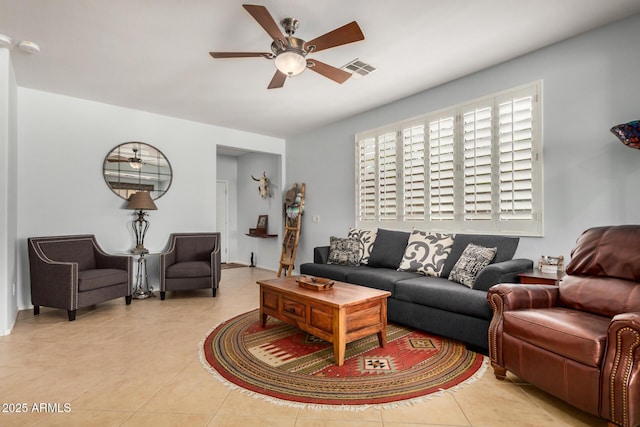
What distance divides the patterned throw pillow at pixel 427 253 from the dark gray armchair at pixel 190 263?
8.46 feet

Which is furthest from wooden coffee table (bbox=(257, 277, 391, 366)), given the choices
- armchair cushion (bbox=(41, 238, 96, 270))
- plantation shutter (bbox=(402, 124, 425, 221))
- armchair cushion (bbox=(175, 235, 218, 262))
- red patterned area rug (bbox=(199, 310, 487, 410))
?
armchair cushion (bbox=(41, 238, 96, 270))

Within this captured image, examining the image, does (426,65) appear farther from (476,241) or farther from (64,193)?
(64,193)

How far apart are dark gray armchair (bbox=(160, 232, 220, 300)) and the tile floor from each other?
125cm

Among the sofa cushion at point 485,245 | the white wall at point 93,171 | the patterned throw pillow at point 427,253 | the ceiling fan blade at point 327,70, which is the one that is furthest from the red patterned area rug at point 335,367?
the white wall at point 93,171

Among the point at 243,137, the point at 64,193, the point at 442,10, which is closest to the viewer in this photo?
Result: the point at 442,10

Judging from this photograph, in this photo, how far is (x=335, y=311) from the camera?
246cm

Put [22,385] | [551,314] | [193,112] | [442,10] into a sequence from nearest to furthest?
[551,314] → [22,385] → [442,10] → [193,112]

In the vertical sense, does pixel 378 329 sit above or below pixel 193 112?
below

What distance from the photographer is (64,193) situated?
4.34 m

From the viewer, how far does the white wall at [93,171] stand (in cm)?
411

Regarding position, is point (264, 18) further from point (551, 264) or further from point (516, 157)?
point (551, 264)

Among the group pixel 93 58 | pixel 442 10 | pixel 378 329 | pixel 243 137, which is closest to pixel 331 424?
pixel 378 329

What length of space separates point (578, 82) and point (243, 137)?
4867 millimetres

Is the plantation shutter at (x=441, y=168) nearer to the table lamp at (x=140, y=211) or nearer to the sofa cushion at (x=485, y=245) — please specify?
the sofa cushion at (x=485, y=245)
